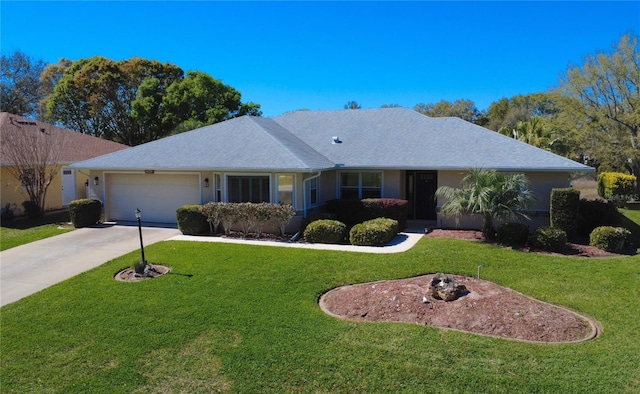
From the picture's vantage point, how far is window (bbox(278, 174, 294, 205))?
16031mm

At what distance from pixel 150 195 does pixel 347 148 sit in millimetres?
8539

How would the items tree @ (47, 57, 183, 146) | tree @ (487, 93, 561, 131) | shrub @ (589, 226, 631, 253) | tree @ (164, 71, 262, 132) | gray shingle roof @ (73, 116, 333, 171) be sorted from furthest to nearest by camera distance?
1. tree @ (487, 93, 561, 131)
2. tree @ (47, 57, 183, 146)
3. tree @ (164, 71, 262, 132)
4. gray shingle roof @ (73, 116, 333, 171)
5. shrub @ (589, 226, 631, 253)

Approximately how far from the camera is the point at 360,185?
18594 millimetres

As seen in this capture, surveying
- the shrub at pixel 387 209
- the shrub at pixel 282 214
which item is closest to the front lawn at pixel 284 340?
the shrub at pixel 282 214

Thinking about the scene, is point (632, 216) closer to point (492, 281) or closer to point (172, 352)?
point (492, 281)

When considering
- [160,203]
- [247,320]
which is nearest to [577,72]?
[160,203]

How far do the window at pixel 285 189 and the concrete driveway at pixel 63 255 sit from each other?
402cm

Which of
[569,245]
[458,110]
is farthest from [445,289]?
[458,110]

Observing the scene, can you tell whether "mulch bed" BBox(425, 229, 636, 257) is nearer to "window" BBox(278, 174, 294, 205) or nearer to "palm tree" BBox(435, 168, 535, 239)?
"palm tree" BBox(435, 168, 535, 239)

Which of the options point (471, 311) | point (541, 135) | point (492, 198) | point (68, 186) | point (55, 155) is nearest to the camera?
point (471, 311)

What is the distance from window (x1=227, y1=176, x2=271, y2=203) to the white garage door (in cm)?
159

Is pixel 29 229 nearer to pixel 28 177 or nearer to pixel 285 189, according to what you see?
pixel 28 177

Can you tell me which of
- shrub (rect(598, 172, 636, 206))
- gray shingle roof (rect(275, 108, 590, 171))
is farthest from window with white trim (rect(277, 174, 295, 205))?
shrub (rect(598, 172, 636, 206))

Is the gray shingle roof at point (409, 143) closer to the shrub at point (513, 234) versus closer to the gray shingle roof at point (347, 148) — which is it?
the gray shingle roof at point (347, 148)
